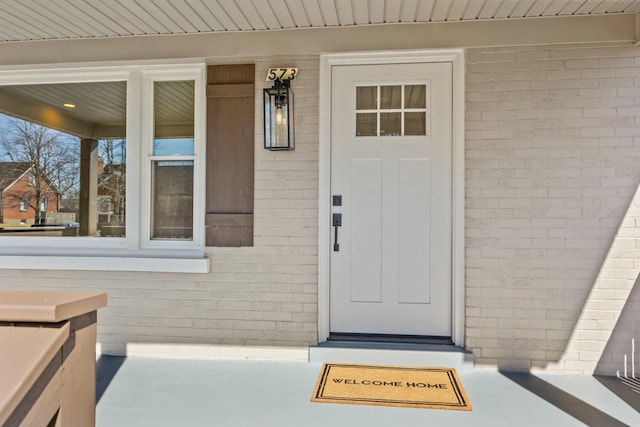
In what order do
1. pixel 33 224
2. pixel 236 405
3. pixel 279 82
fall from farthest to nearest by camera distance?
pixel 33 224 < pixel 279 82 < pixel 236 405

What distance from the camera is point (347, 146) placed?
3.39 meters

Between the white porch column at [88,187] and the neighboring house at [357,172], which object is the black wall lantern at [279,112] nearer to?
the neighboring house at [357,172]

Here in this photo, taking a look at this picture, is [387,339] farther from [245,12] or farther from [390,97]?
[245,12]

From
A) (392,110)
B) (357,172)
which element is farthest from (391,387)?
(392,110)

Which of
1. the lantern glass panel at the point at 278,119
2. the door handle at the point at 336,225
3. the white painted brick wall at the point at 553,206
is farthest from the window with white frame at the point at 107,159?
the white painted brick wall at the point at 553,206

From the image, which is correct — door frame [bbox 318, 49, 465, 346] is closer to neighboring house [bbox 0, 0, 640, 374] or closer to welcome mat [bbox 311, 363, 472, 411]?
neighboring house [bbox 0, 0, 640, 374]

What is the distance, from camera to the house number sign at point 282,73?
3.30 m

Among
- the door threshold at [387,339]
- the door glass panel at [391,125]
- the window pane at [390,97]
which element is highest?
the window pane at [390,97]

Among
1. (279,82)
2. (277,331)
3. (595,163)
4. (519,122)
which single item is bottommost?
(277,331)

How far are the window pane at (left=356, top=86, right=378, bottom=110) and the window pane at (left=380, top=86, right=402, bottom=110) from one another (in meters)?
0.06

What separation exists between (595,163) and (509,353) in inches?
60.0

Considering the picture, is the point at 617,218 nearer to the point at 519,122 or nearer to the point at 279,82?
the point at 519,122

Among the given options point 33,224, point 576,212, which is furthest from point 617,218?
point 33,224

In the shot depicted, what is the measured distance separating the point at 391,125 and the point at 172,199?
191cm
